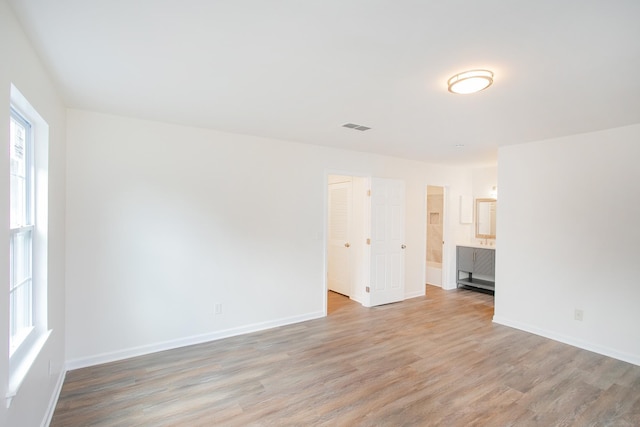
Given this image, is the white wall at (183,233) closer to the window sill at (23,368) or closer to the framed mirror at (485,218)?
the window sill at (23,368)

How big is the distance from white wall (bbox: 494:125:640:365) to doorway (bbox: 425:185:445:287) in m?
2.10

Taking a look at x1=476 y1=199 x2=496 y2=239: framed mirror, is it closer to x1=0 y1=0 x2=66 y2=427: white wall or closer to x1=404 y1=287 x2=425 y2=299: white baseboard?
x1=404 y1=287 x2=425 y2=299: white baseboard

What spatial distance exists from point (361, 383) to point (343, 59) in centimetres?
257

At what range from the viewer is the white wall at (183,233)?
3014 millimetres

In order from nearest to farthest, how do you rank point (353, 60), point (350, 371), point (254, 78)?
1. point (353, 60)
2. point (254, 78)
3. point (350, 371)

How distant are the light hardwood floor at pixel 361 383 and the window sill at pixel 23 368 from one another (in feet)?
2.11

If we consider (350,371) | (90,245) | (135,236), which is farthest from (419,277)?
(90,245)

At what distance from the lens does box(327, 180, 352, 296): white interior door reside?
5.55 metres

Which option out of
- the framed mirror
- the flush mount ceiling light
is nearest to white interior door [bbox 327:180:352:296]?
the framed mirror

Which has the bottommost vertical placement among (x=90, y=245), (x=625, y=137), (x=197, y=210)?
(x=90, y=245)

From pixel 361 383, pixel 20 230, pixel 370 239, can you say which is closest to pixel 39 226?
pixel 20 230

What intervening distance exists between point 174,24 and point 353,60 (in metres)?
1.03

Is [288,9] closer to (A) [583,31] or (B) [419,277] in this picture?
(A) [583,31]

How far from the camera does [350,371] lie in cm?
295
